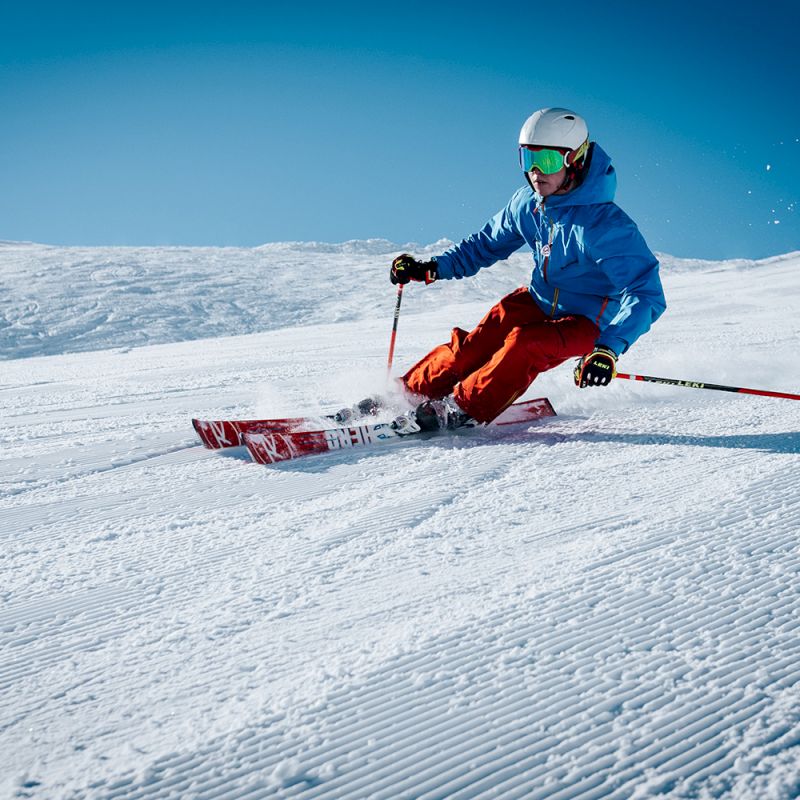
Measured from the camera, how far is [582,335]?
342cm

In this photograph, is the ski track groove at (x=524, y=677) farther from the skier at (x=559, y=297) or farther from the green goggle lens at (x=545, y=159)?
the green goggle lens at (x=545, y=159)

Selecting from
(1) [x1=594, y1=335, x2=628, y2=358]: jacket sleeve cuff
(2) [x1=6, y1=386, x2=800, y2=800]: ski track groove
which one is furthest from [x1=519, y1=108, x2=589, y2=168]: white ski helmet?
(2) [x1=6, y1=386, x2=800, y2=800]: ski track groove

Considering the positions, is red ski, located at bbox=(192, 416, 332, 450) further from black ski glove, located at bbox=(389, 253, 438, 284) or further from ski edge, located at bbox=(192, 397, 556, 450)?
black ski glove, located at bbox=(389, 253, 438, 284)

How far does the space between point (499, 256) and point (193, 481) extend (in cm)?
257

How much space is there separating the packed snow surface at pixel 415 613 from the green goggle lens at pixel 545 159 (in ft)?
4.43

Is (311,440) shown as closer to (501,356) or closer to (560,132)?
(501,356)

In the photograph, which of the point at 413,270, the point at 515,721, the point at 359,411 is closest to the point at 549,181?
the point at 413,270

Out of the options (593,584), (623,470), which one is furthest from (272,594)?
(623,470)

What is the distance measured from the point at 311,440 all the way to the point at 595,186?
1.95 meters

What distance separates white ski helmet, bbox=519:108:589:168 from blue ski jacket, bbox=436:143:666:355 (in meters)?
0.11

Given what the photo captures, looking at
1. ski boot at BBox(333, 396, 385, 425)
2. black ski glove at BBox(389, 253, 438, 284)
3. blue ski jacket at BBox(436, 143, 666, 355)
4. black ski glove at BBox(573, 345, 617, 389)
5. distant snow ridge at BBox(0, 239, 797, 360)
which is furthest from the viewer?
distant snow ridge at BBox(0, 239, 797, 360)

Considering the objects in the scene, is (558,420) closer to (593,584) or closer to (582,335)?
(582,335)

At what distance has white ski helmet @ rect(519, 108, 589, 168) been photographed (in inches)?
125

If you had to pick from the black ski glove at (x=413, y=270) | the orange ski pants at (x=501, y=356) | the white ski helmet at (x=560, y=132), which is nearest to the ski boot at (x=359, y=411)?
the orange ski pants at (x=501, y=356)
